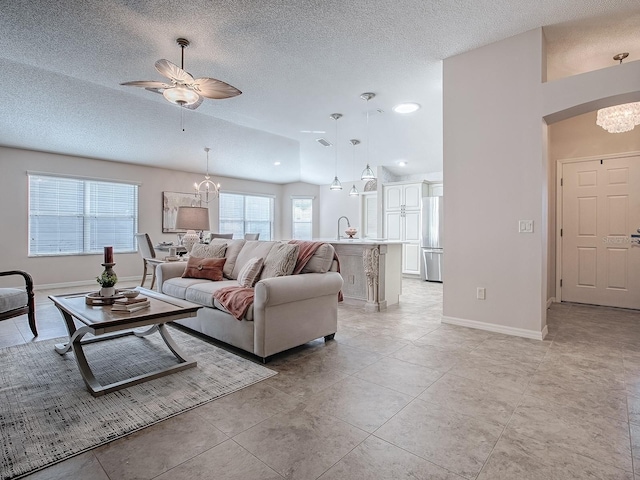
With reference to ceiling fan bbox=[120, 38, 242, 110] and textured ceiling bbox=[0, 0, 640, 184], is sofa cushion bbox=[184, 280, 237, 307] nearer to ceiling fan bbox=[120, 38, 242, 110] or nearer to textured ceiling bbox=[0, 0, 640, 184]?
ceiling fan bbox=[120, 38, 242, 110]

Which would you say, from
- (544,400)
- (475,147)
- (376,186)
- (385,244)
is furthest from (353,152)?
(544,400)

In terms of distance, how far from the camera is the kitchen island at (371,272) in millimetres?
4441

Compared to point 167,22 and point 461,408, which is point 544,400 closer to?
point 461,408

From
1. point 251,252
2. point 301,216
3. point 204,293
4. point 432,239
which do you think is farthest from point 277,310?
point 301,216

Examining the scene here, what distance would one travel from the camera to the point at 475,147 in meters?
3.59

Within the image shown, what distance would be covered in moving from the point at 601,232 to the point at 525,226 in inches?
87.7

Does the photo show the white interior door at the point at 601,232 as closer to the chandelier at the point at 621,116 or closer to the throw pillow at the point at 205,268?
the chandelier at the point at 621,116

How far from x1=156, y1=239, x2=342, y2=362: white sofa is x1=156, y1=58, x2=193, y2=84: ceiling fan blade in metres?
1.68

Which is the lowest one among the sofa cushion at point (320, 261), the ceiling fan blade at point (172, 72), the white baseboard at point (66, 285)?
the white baseboard at point (66, 285)

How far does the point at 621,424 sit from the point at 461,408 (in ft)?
2.62

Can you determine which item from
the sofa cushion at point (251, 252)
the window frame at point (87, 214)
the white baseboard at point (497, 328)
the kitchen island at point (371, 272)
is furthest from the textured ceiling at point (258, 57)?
the white baseboard at point (497, 328)

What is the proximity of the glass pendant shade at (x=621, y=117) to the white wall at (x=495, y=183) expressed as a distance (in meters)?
1.25

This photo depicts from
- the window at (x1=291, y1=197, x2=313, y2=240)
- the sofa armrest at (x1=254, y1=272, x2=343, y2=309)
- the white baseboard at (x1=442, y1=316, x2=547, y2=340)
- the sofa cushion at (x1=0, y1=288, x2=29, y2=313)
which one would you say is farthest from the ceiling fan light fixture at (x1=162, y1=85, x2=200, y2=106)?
the window at (x1=291, y1=197, x2=313, y2=240)

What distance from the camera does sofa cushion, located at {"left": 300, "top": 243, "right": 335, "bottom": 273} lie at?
3.15 metres
